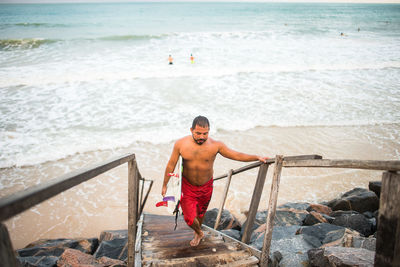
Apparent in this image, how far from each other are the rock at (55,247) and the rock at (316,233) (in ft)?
11.2

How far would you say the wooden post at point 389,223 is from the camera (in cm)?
152

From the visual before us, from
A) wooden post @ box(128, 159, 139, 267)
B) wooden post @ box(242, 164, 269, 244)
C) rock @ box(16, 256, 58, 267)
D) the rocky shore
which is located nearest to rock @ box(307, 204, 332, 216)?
the rocky shore

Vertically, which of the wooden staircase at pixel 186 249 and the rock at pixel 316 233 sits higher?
the wooden staircase at pixel 186 249

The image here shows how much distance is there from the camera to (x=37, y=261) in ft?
11.6

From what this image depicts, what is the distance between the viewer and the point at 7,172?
23.8ft

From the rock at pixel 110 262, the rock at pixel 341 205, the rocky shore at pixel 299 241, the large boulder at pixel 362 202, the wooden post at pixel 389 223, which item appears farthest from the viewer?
the rock at pixel 341 205

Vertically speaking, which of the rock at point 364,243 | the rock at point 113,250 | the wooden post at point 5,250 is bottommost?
the rock at point 113,250

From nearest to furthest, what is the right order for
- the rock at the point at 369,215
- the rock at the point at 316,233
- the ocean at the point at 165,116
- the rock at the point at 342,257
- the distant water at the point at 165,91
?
the rock at the point at 342,257 → the rock at the point at 316,233 → the rock at the point at 369,215 → the ocean at the point at 165,116 → the distant water at the point at 165,91

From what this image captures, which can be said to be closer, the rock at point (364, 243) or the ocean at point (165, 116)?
the rock at point (364, 243)

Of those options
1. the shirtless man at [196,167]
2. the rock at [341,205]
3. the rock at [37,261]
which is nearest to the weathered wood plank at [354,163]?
the shirtless man at [196,167]

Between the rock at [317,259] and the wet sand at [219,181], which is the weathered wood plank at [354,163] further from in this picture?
the wet sand at [219,181]

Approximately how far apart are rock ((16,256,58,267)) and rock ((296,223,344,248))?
11.3 ft

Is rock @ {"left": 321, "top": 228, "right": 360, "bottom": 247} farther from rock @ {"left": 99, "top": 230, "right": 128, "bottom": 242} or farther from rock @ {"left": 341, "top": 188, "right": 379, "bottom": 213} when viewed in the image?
rock @ {"left": 99, "top": 230, "right": 128, "bottom": 242}

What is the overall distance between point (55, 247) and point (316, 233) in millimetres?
4018
